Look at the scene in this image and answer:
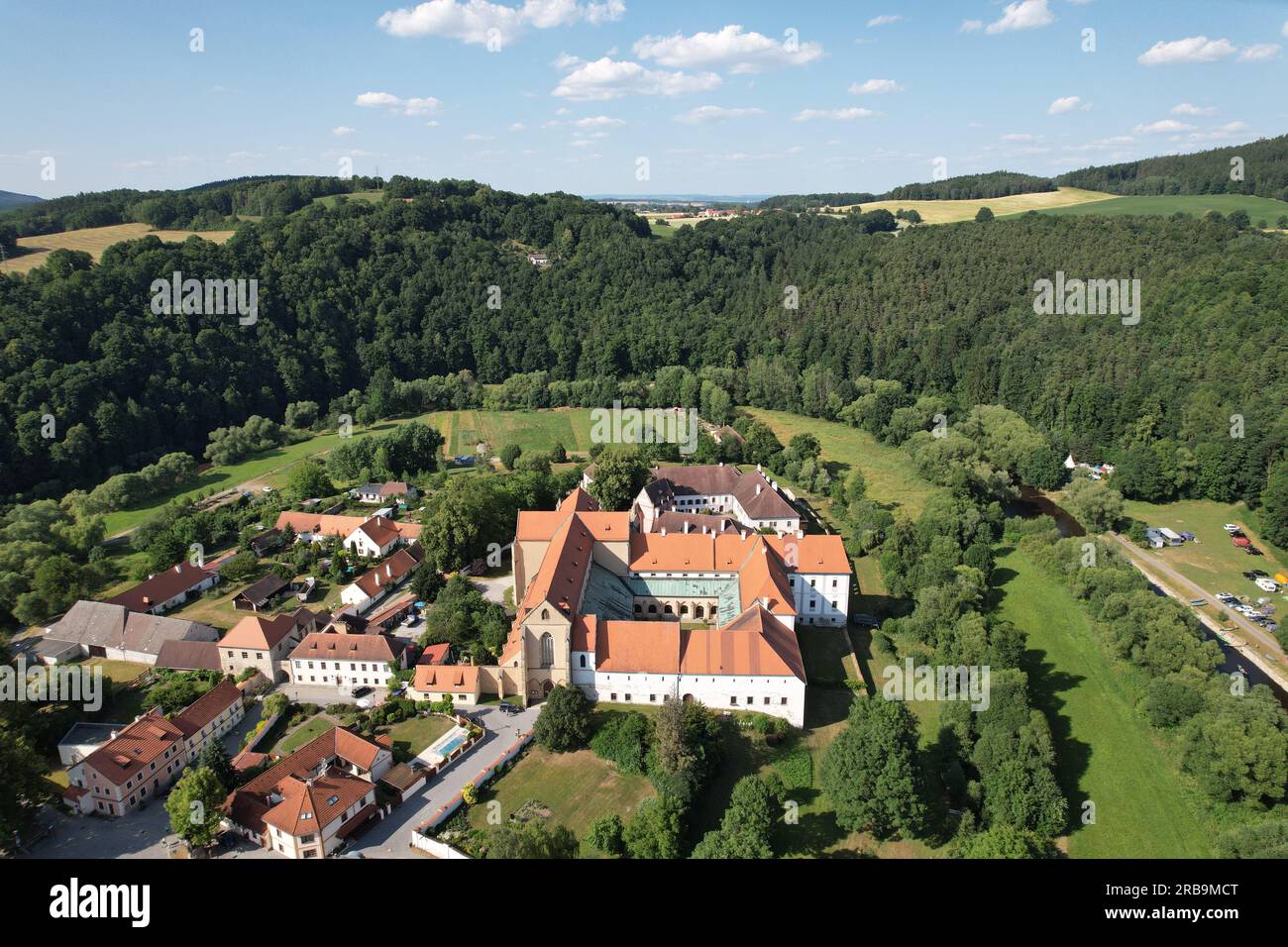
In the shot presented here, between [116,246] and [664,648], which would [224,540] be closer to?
[664,648]

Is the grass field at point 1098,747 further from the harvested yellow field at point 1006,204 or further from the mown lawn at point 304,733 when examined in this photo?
the harvested yellow field at point 1006,204

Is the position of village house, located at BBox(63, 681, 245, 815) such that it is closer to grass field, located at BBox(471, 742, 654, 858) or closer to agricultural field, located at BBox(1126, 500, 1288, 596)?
grass field, located at BBox(471, 742, 654, 858)

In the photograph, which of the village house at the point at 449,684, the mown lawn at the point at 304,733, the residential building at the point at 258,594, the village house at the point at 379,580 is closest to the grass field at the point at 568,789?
the village house at the point at 449,684

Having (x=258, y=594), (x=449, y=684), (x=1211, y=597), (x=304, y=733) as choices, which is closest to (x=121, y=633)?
(x=258, y=594)

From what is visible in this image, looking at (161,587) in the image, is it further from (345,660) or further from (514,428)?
(514,428)

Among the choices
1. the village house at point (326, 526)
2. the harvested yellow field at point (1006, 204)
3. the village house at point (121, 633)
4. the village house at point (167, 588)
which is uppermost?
the harvested yellow field at point (1006, 204)

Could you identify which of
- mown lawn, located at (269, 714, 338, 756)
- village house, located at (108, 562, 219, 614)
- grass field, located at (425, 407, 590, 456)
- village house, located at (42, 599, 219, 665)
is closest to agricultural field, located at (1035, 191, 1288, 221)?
grass field, located at (425, 407, 590, 456)
